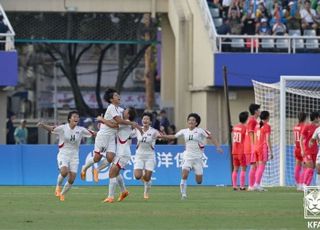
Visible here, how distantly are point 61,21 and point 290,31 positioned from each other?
10.8 meters

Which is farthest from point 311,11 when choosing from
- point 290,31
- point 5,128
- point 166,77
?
point 5,128

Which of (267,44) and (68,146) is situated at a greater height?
(267,44)

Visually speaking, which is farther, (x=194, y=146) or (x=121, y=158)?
(x=194, y=146)

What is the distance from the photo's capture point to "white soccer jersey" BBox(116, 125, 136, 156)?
25266 millimetres

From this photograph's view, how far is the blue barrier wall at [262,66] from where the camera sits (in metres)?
41.7

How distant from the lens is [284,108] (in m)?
34.3

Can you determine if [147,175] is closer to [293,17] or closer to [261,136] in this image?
[261,136]

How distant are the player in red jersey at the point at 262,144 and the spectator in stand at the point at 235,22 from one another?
34.2 feet

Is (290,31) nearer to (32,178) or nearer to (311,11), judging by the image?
(311,11)

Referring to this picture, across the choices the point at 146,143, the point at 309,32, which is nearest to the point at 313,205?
the point at 146,143

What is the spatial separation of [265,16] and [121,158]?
18.7 meters

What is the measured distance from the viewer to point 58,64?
60375 millimetres

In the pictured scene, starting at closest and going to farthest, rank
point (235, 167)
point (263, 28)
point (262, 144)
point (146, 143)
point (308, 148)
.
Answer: point (146, 143) → point (308, 148) → point (262, 144) → point (235, 167) → point (263, 28)

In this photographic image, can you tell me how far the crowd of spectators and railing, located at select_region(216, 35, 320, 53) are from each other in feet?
0.93
